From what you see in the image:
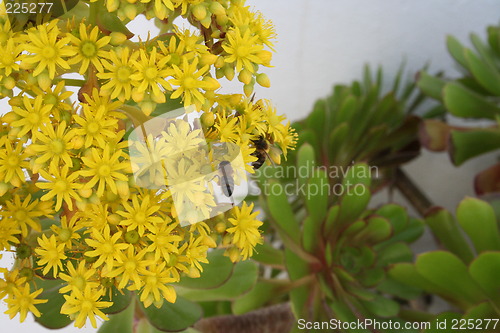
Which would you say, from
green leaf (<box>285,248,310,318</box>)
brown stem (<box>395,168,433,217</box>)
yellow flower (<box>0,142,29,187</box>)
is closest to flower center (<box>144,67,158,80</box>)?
yellow flower (<box>0,142,29,187</box>)

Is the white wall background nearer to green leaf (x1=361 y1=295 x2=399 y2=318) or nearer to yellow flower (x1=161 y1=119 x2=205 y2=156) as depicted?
green leaf (x1=361 y1=295 x2=399 y2=318)

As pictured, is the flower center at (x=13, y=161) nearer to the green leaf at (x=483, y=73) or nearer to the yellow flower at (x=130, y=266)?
the yellow flower at (x=130, y=266)

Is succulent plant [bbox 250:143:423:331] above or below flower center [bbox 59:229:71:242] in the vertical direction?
below

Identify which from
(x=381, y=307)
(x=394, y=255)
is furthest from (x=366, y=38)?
(x=381, y=307)

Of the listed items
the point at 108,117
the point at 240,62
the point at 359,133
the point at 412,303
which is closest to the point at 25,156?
the point at 108,117

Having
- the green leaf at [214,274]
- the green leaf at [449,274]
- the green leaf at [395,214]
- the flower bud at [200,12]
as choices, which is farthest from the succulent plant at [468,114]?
the flower bud at [200,12]

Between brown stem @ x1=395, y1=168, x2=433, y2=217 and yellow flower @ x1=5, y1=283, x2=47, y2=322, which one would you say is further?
brown stem @ x1=395, y1=168, x2=433, y2=217

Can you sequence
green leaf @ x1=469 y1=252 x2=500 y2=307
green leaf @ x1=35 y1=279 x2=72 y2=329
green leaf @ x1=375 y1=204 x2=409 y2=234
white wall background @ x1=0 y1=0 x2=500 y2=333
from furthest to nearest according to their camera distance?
1. white wall background @ x1=0 y1=0 x2=500 y2=333
2. green leaf @ x1=375 y1=204 x2=409 y2=234
3. green leaf @ x1=469 y1=252 x2=500 y2=307
4. green leaf @ x1=35 y1=279 x2=72 y2=329
